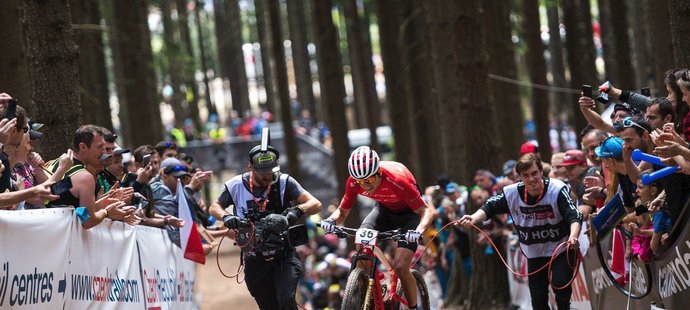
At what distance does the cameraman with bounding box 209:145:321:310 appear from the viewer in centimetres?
1073

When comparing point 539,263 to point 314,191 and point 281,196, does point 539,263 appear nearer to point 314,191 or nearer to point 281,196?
point 281,196

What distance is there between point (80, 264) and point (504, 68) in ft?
39.6

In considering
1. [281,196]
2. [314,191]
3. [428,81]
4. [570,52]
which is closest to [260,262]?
[281,196]

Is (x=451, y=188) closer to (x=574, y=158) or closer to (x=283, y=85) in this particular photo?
(x=574, y=158)

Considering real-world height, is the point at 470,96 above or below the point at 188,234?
above

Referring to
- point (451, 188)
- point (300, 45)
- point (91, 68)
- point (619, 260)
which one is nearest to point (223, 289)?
point (91, 68)

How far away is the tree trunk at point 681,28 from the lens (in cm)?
1020

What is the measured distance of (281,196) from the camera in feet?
36.1

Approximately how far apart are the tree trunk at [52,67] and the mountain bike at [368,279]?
3445mm

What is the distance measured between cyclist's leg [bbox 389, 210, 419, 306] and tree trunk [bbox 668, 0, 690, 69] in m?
3.03

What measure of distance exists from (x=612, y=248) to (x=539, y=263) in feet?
2.51

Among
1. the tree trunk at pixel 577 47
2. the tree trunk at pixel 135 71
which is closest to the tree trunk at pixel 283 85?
the tree trunk at pixel 135 71

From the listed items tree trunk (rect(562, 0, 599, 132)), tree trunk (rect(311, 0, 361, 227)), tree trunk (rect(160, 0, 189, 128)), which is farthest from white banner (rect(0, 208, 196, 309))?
tree trunk (rect(160, 0, 189, 128))

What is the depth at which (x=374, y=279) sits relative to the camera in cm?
1064
